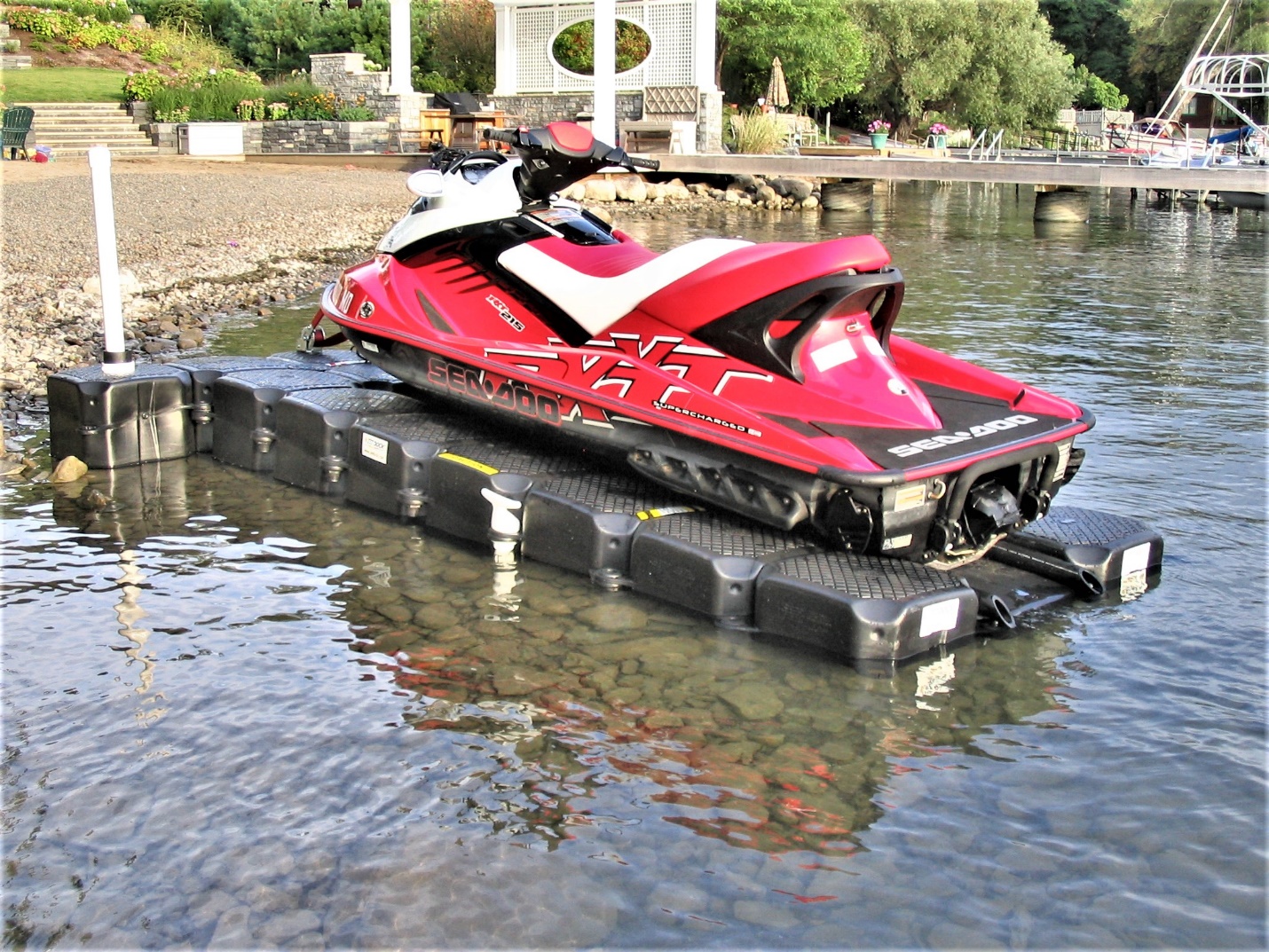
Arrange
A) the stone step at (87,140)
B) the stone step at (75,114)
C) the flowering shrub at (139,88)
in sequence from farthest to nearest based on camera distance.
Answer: the flowering shrub at (139,88) → the stone step at (75,114) → the stone step at (87,140)

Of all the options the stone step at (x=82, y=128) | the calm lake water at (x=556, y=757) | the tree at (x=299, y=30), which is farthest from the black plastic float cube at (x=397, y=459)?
the tree at (x=299, y=30)

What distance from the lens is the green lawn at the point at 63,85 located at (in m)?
27.8

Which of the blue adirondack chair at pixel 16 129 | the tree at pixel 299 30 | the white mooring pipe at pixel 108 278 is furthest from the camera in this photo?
the tree at pixel 299 30

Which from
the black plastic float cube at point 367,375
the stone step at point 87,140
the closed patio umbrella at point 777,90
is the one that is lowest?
the black plastic float cube at point 367,375

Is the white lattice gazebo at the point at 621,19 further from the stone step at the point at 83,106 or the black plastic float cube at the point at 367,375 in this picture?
the black plastic float cube at the point at 367,375

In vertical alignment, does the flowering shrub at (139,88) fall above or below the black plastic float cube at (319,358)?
above

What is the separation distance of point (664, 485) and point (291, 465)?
2393 millimetres

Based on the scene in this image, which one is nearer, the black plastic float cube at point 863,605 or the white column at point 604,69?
the black plastic float cube at point 863,605

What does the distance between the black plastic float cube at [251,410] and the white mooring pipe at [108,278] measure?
529mm

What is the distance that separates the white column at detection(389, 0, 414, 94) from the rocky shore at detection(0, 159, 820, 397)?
12.6 ft

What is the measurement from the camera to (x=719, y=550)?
198 inches

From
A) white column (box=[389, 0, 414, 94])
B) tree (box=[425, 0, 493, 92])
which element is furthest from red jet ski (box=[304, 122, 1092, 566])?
tree (box=[425, 0, 493, 92])

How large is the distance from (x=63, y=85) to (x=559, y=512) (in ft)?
94.8

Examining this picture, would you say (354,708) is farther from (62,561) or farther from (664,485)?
(62,561)
